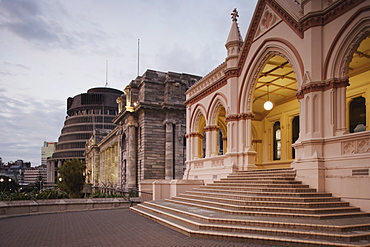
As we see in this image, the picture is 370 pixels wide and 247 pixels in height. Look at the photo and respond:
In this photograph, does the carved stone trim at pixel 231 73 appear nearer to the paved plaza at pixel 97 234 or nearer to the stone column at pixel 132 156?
the paved plaza at pixel 97 234

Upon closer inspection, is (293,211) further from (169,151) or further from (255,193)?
(169,151)

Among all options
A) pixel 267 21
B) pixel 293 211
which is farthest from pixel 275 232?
pixel 267 21

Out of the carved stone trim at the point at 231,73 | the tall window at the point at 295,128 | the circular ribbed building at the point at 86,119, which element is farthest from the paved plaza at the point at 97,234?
the circular ribbed building at the point at 86,119

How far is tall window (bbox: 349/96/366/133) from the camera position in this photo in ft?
48.0

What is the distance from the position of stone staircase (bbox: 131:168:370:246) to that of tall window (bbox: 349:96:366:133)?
4.97 metres

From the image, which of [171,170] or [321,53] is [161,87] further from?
[321,53]

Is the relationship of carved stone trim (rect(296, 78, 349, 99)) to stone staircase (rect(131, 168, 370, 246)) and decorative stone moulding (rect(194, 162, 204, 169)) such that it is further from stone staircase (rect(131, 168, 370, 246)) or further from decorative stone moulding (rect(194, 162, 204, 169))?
decorative stone moulding (rect(194, 162, 204, 169))

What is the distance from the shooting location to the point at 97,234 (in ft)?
33.6

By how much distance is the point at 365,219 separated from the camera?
8.59 m

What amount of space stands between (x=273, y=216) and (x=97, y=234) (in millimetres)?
5917

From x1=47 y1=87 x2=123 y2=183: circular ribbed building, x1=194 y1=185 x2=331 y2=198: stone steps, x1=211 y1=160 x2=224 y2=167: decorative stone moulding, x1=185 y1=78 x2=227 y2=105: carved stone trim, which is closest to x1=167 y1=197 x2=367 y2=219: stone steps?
x1=194 y1=185 x2=331 y2=198: stone steps

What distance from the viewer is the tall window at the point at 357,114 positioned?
14645mm

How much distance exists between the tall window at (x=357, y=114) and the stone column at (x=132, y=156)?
25298 mm

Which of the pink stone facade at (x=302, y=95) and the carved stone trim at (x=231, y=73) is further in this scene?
the carved stone trim at (x=231, y=73)
